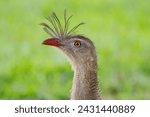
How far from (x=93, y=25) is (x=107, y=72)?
2.05 metres

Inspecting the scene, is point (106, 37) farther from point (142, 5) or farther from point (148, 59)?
point (142, 5)

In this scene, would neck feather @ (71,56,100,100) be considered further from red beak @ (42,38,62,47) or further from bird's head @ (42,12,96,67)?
red beak @ (42,38,62,47)

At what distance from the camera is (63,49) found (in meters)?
5.63

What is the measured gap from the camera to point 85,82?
18.1 feet

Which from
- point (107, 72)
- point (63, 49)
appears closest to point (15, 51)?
point (107, 72)

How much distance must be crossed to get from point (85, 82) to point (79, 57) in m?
0.17

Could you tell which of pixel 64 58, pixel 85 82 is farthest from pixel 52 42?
pixel 64 58

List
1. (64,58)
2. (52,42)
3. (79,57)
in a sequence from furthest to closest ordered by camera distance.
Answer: (64,58) < (79,57) < (52,42)

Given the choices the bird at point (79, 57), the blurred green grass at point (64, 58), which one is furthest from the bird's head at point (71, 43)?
the blurred green grass at point (64, 58)

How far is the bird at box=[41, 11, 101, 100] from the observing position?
5480 mm

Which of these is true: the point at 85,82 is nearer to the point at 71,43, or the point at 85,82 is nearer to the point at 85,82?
the point at 85,82

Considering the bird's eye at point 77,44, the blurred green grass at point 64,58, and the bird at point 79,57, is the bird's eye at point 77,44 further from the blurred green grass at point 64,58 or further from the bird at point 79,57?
the blurred green grass at point 64,58

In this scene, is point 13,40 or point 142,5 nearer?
point 13,40

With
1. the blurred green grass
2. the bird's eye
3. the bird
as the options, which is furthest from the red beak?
the blurred green grass
